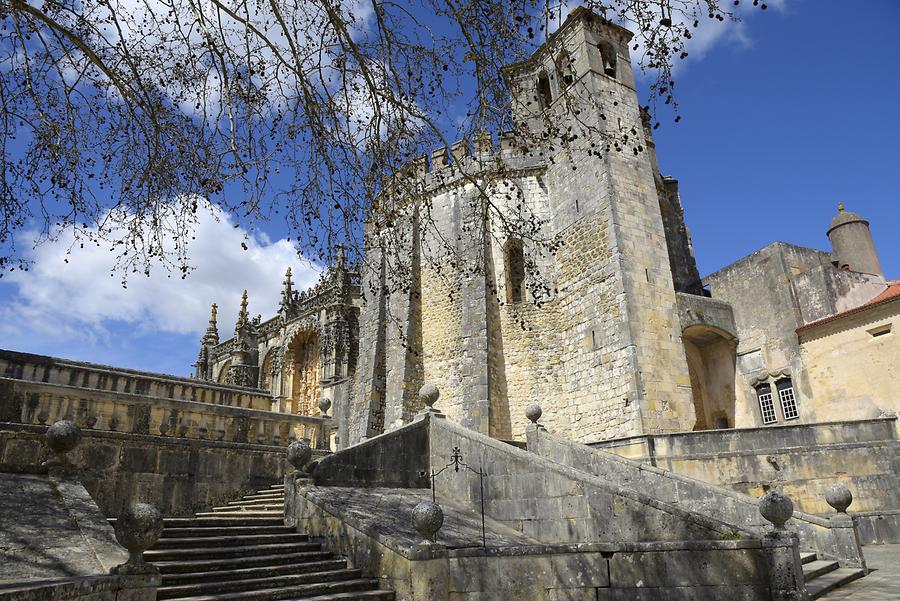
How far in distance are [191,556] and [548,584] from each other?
12.4 feet

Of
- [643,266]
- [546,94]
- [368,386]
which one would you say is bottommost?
[368,386]

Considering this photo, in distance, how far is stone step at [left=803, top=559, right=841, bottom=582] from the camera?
752cm

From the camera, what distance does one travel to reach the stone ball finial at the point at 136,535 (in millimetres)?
4547

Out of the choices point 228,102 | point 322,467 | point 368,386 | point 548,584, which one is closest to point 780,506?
point 548,584

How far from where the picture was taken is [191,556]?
6.31 meters

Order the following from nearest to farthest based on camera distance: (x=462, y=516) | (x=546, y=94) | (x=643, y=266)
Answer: (x=462, y=516) → (x=643, y=266) → (x=546, y=94)

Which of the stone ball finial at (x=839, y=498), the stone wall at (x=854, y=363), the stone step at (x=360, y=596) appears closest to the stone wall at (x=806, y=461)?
the stone wall at (x=854, y=363)

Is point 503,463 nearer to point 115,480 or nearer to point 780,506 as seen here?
point 780,506

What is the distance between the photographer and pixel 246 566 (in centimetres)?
636

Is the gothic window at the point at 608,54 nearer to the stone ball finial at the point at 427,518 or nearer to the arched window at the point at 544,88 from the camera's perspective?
the arched window at the point at 544,88

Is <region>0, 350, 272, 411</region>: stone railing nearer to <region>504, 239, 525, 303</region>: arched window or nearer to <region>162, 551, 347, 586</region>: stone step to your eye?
<region>162, 551, 347, 586</region>: stone step

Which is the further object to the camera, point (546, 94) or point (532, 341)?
point (546, 94)

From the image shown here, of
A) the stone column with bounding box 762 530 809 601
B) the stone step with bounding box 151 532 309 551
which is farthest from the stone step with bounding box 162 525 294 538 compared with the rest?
the stone column with bounding box 762 530 809 601

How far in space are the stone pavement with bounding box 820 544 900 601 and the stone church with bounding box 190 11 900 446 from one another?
19.0 feet
